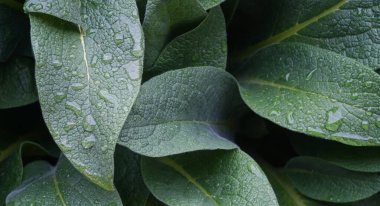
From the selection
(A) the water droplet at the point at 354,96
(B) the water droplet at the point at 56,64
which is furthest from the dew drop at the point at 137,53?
(A) the water droplet at the point at 354,96

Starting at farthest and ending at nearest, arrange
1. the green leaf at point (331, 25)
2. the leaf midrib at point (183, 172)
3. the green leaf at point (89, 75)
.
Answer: the green leaf at point (331, 25), the leaf midrib at point (183, 172), the green leaf at point (89, 75)

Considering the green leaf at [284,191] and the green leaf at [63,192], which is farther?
the green leaf at [284,191]

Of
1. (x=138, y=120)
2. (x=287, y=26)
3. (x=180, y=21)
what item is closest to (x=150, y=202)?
(x=138, y=120)

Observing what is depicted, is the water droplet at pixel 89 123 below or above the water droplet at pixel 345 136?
below

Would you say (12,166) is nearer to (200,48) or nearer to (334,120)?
(200,48)

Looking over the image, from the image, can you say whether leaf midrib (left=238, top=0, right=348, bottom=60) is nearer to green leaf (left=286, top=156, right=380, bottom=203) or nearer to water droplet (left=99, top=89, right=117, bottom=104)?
green leaf (left=286, top=156, right=380, bottom=203)

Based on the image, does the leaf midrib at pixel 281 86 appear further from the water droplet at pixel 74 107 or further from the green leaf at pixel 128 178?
the water droplet at pixel 74 107

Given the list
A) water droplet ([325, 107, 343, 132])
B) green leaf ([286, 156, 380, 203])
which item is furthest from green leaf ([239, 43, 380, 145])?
green leaf ([286, 156, 380, 203])

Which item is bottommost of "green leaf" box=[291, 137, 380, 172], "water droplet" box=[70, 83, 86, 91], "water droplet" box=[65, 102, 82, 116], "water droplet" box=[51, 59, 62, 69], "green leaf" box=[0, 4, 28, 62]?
"green leaf" box=[291, 137, 380, 172]
